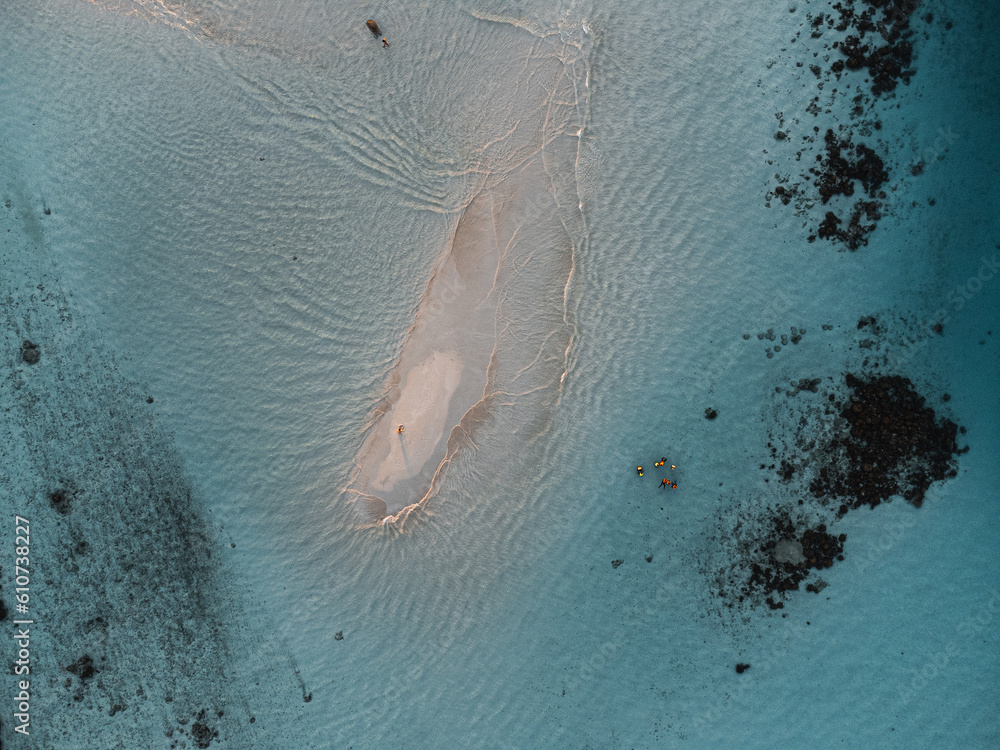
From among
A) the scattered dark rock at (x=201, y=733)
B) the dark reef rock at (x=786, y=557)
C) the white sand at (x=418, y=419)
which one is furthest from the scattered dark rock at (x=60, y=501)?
the dark reef rock at (x=786, y=557)

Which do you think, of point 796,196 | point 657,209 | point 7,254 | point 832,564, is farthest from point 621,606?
point 7,254

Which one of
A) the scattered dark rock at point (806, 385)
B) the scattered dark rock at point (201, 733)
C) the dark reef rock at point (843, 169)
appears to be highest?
the dark reef rock at point (843, 169)

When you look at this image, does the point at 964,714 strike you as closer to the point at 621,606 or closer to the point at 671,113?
the point at 621,606

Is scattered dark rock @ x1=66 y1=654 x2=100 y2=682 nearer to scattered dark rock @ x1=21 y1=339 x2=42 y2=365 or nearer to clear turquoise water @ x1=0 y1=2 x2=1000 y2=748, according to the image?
clear turquoise water @ x1=0 y1=2 x2=1000 y2=748

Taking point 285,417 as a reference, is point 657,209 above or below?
above

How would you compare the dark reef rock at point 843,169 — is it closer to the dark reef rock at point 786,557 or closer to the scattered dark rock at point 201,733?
the dark reef rock at point 786,557

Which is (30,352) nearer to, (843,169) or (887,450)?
(843,169)

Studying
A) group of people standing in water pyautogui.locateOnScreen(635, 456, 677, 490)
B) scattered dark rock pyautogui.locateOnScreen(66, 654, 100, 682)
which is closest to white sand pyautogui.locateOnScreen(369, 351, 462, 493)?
group of people standing in water pyautogui.locateOnScreen(635, 456, 677, 490)
